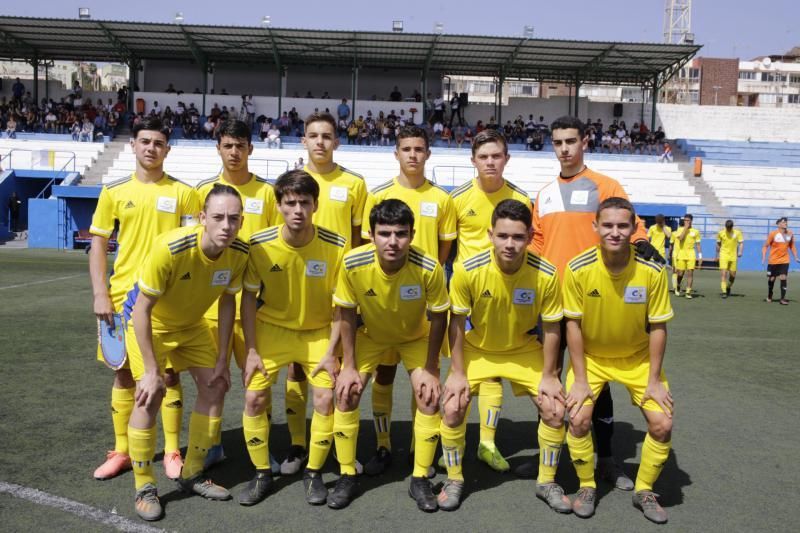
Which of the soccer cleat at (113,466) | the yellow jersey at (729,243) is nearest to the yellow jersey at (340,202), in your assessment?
the soccer cleat at (113,466)

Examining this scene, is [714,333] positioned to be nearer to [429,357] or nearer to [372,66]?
[429,357]

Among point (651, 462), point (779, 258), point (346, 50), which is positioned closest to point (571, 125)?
point (651, 462)

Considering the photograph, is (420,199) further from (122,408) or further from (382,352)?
(122,408)

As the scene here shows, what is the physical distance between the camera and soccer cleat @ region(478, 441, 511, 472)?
4.96m

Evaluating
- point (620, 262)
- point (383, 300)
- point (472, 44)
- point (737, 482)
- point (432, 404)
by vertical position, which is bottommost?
point (737, 482)

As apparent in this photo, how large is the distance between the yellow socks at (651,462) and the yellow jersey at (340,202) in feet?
8.31

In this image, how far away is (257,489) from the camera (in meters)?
4.34

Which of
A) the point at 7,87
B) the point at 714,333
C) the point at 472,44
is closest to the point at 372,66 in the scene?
the point at 472,44

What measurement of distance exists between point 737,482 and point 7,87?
139 ft

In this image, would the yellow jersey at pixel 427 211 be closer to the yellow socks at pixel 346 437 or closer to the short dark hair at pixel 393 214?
the short dark hair at pixel 393 214

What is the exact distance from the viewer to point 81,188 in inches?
972

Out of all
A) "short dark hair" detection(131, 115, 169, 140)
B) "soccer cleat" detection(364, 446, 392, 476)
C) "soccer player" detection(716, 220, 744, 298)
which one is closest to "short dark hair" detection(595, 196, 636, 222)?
"soccer cleat" detection(364, 446, 392, 476)

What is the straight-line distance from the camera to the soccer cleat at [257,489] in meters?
4.26

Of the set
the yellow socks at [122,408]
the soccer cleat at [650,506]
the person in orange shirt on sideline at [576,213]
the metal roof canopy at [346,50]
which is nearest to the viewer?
the soccer cleat at [650,506]
